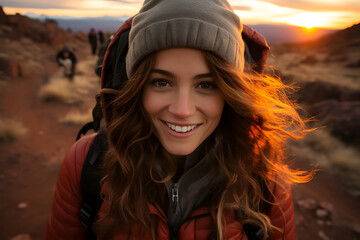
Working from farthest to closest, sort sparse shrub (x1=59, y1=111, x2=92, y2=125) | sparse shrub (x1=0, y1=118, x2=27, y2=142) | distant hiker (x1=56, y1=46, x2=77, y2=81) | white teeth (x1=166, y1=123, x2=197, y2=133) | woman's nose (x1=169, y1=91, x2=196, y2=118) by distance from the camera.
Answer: distant hiker (x1=56, y1=46, x2=77, y2=81) → sparse shrub (x1=59, y1=111, x2=92, y2=125) → sparse shrub (x1=0, y1=118, x2=27, y2=142) → white teeth (x1=166, y1=123, x2=197, y2=133) → woman's nose (x1=169, y1=91, x2=196, y2=118)

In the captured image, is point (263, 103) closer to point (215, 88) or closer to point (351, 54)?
point (215, 88)

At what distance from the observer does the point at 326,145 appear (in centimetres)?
560

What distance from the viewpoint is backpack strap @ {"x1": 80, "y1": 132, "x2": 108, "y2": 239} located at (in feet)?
4.86

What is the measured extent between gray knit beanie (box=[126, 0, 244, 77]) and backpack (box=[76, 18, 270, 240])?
0.68ft

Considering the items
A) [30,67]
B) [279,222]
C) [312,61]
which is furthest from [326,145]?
[312,61]

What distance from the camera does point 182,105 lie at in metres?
1.22

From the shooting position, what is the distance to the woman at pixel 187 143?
45.6 inches

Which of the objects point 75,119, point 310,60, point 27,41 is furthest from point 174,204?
point 27,41

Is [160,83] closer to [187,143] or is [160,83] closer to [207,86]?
[207,86]

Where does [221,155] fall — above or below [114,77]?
below

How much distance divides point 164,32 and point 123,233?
117 cm

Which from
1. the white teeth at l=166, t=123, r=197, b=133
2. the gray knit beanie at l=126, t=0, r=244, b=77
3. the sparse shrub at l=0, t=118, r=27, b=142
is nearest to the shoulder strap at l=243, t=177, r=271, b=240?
the white teeth at l=166, t=123, r=197, b=133

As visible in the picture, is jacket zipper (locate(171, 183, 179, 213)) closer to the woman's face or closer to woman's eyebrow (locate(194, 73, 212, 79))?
the woman's face

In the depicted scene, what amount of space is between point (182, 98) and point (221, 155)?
543 millimetres
